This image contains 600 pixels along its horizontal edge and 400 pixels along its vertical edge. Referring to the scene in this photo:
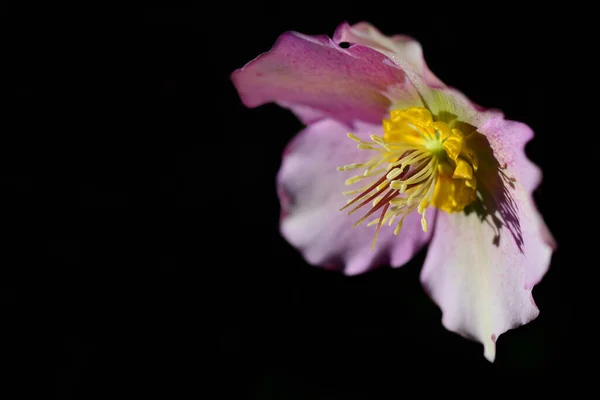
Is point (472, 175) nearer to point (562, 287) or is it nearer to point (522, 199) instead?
point (522, 199)

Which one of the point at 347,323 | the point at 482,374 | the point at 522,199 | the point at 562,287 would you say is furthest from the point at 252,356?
the point at 522,199

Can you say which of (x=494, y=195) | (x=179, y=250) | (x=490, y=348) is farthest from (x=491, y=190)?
(x=179, y=250)

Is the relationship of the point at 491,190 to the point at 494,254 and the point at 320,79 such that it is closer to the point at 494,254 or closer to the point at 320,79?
the point at 494,254

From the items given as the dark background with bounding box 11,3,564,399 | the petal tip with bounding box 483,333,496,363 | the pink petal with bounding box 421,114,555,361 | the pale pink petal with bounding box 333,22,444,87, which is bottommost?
the dark background with bounding box 11,3,564,399

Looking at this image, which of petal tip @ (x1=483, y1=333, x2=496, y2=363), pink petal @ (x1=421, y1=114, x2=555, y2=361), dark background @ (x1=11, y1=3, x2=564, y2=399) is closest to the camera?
pink petal @ (x1=421, y1=114, x2=555, y2=361)

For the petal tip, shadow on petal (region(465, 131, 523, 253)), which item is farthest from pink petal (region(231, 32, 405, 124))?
the petal tip

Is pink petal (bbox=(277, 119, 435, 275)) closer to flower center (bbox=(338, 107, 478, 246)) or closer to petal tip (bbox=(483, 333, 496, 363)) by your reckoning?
flower center (bbox=(338, 107, 478, 246))

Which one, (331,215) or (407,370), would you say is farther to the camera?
(407,370)

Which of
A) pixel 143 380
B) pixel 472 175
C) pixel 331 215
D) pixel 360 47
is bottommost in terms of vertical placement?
pixel 143 380
